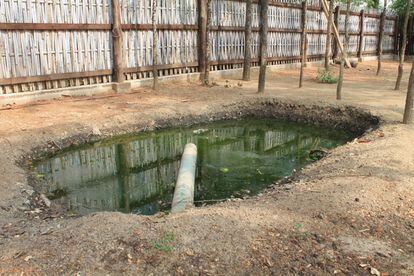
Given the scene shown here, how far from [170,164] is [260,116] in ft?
12.2

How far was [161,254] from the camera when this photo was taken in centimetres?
338

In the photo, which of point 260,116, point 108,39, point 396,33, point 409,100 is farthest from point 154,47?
point 396,33

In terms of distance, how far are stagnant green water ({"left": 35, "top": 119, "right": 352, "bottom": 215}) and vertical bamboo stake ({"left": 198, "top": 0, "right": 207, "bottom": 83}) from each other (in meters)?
3.45

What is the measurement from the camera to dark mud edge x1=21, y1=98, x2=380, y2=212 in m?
7.66

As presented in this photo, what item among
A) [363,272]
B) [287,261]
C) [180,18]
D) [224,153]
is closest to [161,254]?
[287,261]

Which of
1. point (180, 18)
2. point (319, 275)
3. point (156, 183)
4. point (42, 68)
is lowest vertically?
point (156, 183)

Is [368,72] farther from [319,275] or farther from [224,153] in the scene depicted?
[319,275]

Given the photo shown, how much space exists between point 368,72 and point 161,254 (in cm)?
1563

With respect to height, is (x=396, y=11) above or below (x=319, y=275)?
above

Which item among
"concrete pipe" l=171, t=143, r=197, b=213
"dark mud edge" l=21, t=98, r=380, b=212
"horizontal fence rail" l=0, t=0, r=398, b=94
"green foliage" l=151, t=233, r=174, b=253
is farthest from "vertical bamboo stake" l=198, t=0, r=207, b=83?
"green foliage" l=151, t=233, r=174, b=253

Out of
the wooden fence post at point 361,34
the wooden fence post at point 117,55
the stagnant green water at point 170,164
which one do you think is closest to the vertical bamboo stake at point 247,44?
the stagnant green water at point 170,164

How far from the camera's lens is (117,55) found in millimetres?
10492

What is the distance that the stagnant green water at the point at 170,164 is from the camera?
5918 millimetres

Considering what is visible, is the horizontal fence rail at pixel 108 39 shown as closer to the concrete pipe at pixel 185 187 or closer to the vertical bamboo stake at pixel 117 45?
the vertical bamboo stake at pixel 117 45
